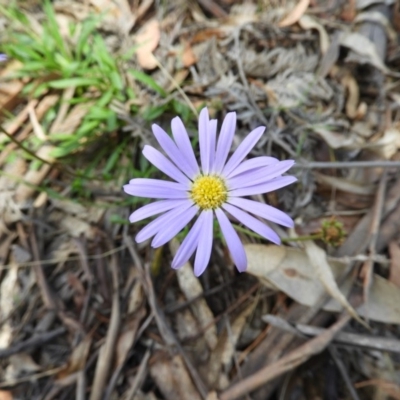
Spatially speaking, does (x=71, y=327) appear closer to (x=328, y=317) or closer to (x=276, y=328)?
(x=276, y=328)

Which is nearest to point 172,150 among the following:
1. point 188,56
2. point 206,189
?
point 206,189

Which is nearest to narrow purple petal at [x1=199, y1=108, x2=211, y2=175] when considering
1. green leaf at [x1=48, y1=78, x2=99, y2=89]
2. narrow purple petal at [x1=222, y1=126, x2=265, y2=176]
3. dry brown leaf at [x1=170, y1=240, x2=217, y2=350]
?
narrow purple petal at [x1=222, y1=126, x2=265, y2=176]

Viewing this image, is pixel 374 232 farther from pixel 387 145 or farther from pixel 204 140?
pixel 204 140

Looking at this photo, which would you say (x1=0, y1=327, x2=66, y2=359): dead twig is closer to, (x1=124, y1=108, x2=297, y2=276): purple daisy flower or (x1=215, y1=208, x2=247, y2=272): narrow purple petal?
(x1=124, y1=108, x2=297, y2=276): purple daisy flower

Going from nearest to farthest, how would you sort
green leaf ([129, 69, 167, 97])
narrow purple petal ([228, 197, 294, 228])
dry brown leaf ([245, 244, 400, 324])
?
narrow purple petal ([228, 197, 294, 228])
dry brown leaf ([245, 244, 400, 324])
green leaf ([129, 69, 167, 97])

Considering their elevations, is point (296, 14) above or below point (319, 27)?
above

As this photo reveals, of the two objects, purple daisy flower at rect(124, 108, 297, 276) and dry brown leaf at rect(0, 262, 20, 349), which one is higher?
purple daisy flower at rect(124, 108, 297, 276)

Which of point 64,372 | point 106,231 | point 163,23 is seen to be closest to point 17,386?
point 64,372
